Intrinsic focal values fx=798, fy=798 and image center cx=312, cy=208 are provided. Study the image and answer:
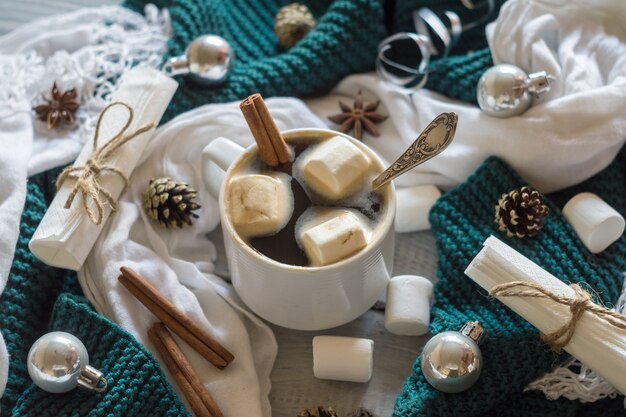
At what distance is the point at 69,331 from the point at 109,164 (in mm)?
193

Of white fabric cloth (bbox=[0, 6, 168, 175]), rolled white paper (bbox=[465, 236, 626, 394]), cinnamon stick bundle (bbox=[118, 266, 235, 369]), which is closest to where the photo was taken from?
rolled white paper (bbox=[465, 236, 626, 394])

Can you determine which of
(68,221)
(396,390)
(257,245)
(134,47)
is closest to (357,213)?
(257,245)

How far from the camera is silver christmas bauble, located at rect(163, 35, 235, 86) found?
99 cm

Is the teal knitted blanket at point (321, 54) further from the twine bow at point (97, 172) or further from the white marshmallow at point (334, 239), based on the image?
the white marshmallow at point (334, 239)

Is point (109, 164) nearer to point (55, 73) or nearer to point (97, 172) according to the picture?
point (97, 172)

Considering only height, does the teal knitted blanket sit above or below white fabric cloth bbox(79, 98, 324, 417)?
above

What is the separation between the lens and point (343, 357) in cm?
85

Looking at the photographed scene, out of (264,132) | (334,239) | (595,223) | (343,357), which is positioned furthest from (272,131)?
(595,223)

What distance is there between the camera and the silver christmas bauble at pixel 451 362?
0.80m

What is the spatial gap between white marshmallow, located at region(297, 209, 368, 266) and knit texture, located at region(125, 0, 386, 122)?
0.29 m

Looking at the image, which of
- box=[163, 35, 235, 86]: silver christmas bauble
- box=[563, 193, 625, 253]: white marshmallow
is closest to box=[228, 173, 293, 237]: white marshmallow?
box=[163, 35, 235, 86]: silver christmas bauble

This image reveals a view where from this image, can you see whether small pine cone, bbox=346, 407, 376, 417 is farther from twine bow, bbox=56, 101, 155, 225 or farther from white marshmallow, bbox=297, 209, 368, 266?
twine bow, bbox=56, 101, 155, 225

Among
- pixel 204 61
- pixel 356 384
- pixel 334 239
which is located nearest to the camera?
pixel 334 239

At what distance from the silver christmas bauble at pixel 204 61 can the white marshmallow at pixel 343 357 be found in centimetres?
36
